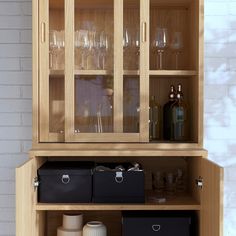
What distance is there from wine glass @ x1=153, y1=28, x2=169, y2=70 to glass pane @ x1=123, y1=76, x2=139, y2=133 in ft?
0.59

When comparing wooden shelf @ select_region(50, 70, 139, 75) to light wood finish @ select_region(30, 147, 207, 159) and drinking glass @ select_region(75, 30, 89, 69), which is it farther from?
light wood finish @ select_region(30, 147, 207, 159)

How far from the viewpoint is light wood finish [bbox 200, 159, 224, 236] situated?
1849 millimetres

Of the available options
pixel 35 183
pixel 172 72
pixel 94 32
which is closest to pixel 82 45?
pixel 94 32

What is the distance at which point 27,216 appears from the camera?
1.98 meters

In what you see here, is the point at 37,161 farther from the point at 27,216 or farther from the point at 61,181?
the point at 27,216

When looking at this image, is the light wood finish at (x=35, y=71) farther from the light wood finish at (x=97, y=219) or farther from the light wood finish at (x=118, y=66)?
the light wood finish at (x=97, y=219)

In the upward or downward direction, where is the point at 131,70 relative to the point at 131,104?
upward

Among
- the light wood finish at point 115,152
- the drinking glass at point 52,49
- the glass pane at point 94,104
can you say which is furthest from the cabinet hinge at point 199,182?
the drinking glass at point 52,49

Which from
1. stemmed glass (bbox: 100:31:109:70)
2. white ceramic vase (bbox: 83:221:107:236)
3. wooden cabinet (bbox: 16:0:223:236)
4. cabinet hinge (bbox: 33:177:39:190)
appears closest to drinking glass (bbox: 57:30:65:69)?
wooden cabinet (bbox: 16:0:223:236)

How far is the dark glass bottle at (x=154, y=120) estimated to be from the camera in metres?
2.28

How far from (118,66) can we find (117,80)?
64 millimetres

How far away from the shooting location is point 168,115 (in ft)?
7.76

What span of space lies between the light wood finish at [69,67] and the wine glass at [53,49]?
0.18 feet

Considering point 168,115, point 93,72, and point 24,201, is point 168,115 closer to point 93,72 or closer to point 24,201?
point 93,72
